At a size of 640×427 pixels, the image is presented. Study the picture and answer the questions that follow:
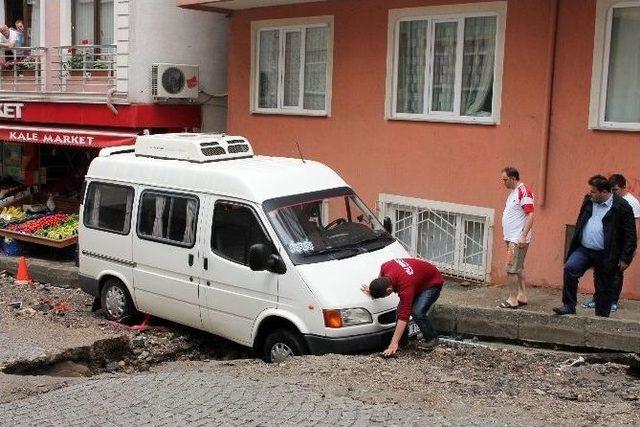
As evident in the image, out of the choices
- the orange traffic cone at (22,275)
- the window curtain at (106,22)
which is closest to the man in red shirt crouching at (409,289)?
the orange traffic cone at (22,275)

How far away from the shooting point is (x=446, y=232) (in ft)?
39.9

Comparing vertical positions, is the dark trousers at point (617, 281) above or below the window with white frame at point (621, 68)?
below

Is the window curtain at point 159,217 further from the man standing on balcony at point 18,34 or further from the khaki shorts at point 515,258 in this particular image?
the man standing on balcony at point 18,34

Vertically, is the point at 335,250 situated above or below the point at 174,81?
below

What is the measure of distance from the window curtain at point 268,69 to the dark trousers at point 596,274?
7088 mm

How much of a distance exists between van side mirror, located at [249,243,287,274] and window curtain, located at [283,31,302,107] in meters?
6.25

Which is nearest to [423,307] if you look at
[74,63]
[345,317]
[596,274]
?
[345,317]

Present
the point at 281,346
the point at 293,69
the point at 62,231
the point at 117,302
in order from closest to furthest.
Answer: the point at 281,346 < the point at 117,302 < the point at 293,69 < the point at 62,231

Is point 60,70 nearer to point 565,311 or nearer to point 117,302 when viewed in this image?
point 117,302

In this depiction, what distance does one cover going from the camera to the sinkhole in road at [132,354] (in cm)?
879

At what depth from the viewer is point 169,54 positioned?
1588cm

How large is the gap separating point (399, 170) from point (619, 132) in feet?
11.3

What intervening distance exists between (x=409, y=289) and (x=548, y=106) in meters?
4.01

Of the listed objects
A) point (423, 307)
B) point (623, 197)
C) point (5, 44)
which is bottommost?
point (423, 307)
